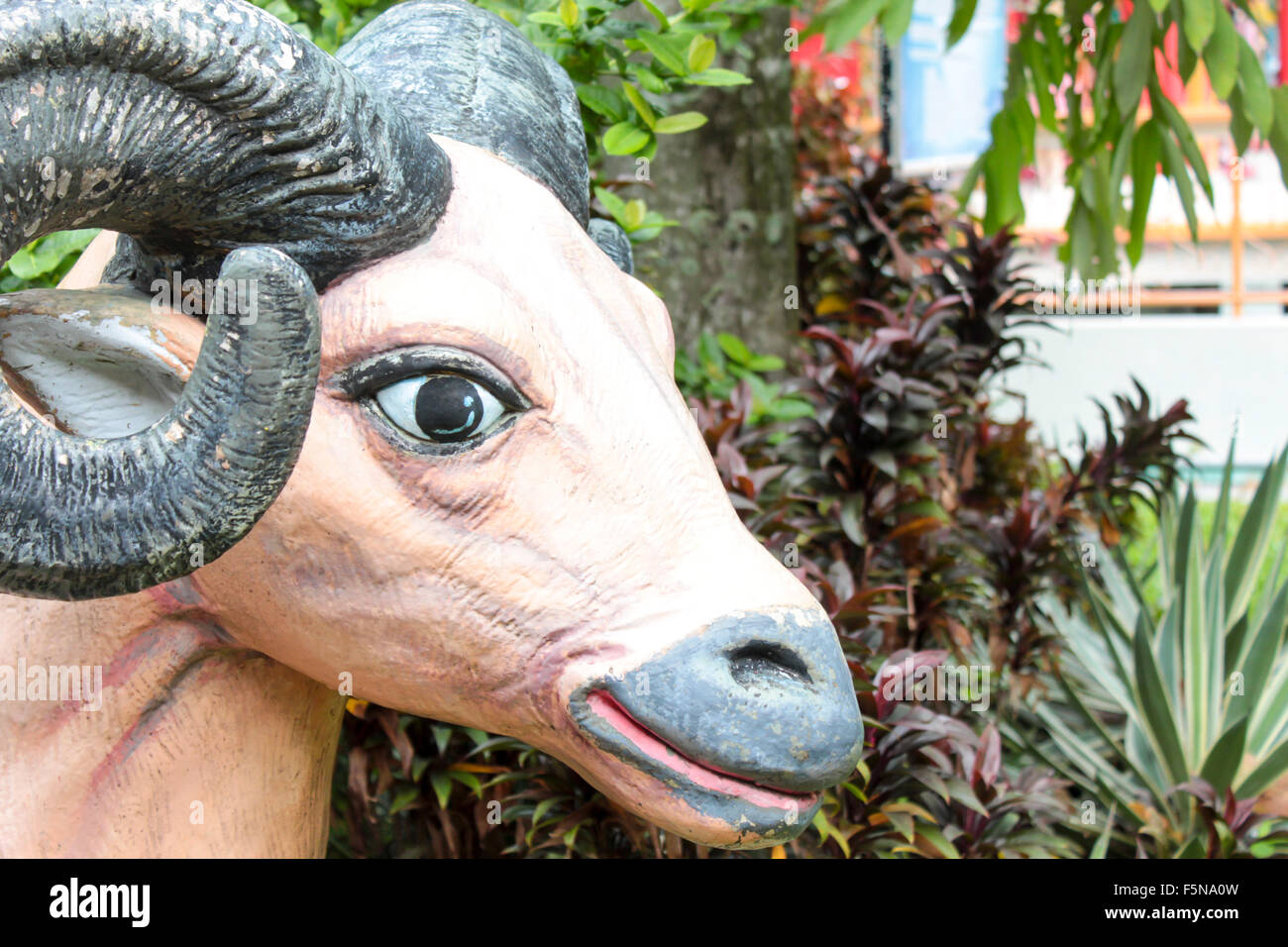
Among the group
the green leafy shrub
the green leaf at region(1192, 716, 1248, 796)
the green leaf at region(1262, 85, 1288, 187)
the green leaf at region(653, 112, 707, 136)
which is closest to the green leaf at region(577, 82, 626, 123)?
the green leaf at region(653, 112, 707, 136)

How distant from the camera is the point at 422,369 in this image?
1.42 meters

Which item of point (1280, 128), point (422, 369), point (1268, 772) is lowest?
point (1268, 772)

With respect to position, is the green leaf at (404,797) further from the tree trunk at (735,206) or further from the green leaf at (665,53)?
the tree trunk at (735,206)

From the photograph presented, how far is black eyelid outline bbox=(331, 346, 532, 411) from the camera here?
1419 millimetres

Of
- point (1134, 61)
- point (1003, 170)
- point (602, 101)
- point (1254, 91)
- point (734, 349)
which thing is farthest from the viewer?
point (1003, 170)

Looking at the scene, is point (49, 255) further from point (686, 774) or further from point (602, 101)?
point (686, 774)

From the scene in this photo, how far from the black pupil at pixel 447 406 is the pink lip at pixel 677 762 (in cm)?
36

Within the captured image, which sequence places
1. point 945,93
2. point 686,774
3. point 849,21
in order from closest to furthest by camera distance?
point 686,774 → point 849,21 → point 945,93

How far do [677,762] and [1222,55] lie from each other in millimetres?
3045

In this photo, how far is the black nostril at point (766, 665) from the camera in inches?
53.7

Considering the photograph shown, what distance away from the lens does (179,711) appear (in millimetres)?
1577

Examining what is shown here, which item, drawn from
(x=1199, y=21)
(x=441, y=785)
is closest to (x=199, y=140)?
(x=441, y=785)

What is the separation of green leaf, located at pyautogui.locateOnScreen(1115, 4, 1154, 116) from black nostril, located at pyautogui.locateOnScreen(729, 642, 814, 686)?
2.95 m
